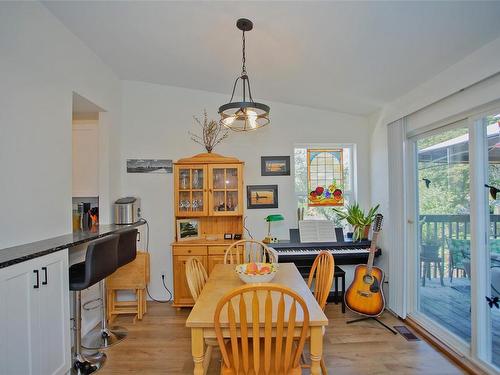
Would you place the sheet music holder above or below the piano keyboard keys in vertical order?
above

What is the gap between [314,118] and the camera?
365 centimetres

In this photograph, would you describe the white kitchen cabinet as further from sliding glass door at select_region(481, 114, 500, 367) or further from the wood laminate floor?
sliding glass door at select_region(481, 114, 500, 367)

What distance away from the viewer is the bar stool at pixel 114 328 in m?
2.50

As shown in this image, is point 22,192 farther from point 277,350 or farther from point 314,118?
point 314,118

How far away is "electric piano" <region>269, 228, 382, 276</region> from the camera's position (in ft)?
10.1

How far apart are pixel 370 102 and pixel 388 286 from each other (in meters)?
2.10

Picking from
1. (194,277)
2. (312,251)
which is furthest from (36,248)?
(312,251)

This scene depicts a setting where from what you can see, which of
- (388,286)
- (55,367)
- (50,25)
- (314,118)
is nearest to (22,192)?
(55,367)

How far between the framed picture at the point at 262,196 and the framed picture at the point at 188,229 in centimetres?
71

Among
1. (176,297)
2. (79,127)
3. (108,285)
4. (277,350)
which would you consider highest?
(79,127)

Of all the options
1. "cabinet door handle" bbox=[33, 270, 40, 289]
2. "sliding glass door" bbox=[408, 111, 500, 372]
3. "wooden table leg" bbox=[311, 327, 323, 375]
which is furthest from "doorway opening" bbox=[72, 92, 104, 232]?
"sliding glass door" bbox=[408, 111, 500, 372]

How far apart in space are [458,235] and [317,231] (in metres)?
1.40

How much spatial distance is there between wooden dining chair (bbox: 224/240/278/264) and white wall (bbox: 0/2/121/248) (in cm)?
151

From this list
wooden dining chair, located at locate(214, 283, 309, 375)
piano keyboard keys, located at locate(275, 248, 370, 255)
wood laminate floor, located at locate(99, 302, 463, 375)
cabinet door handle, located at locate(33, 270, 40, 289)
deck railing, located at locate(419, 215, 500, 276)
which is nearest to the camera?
wooden dining chair, located at locate(214, 283, 309, 375)
